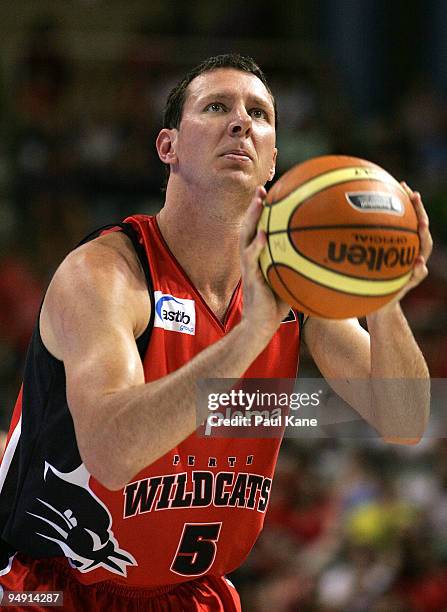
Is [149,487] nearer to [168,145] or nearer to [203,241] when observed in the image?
[203,241]

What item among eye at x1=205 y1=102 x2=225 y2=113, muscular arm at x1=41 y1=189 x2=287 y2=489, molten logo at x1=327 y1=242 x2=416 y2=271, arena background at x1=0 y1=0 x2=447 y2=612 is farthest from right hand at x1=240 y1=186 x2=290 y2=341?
arena background at x1=0 y1=0 x2=447 y2=612

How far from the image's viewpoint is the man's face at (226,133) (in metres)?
3.55

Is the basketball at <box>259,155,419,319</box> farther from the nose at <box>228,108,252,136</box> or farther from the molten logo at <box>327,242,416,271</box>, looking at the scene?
the nose at <box>228,108,252,136</box>

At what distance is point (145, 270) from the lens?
3.51m

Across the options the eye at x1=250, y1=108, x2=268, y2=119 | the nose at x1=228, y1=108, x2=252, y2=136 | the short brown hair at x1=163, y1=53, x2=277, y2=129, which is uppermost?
the short brown hair at x1=163, y1=53, x2=277, y2=129

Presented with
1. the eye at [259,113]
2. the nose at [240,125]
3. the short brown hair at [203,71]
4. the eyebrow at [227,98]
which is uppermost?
the short brown hair at [203,71]

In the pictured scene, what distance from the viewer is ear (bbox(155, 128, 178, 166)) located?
3.93 metres

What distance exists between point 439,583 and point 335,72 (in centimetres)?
602

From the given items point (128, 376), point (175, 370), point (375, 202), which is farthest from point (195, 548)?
point (375, 202)

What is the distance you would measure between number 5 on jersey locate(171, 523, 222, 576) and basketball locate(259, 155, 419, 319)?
1055 mm

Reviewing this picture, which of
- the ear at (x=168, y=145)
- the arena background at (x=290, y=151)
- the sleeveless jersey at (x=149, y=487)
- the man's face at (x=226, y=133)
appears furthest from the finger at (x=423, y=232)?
the arena background at (x=290, y=151)

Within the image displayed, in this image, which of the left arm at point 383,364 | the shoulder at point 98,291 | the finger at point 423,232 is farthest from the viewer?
the left arm at point 383,364

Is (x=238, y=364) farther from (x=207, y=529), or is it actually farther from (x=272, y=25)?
(x=272, y=25)

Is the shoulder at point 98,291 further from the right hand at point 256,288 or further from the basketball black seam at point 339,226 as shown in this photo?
the basketball black seam at point 339,226
